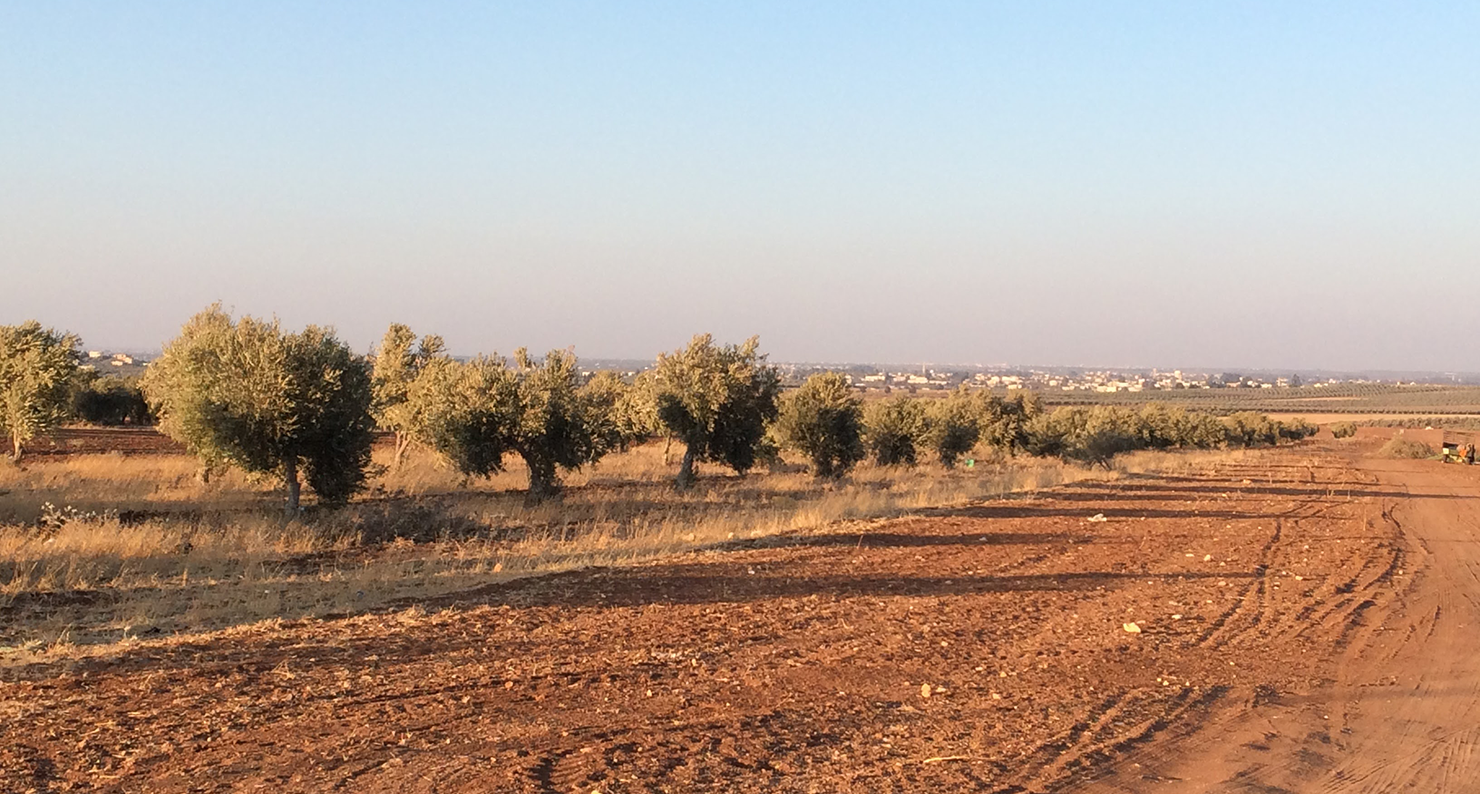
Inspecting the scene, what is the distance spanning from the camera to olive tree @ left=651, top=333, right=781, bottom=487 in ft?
97.5

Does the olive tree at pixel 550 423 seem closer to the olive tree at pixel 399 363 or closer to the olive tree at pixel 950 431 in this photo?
the olive tree at pixel 399 363

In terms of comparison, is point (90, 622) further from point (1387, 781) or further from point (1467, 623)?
point (1467, 623)

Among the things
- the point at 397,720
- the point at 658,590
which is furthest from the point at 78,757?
the point at 658,590

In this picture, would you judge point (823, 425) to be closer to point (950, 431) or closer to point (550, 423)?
point (550, 423)

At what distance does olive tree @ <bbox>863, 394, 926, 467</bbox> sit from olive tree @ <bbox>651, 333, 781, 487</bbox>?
12.7 m

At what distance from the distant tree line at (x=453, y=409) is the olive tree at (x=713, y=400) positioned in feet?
0.14

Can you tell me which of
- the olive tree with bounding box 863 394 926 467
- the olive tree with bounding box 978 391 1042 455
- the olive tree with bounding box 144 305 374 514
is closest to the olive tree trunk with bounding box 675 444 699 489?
the olive tree with bounding box 144 305 374 514

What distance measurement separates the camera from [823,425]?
36.3 meters

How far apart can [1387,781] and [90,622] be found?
10595 millimetres

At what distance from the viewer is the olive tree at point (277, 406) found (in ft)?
65.1

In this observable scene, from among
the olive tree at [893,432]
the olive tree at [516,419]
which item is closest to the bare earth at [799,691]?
the olive tree at [516,419]

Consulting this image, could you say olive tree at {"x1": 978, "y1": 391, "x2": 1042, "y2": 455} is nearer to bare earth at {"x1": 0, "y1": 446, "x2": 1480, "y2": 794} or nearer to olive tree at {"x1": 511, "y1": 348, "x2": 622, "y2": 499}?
olive tree at {"x1": 511, "y1": 348, "x2": 622, "y2": 499}

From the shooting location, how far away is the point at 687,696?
8.19 m

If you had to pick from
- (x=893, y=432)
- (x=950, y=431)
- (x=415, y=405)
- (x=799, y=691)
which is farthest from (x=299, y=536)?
(x=950, y=431)
